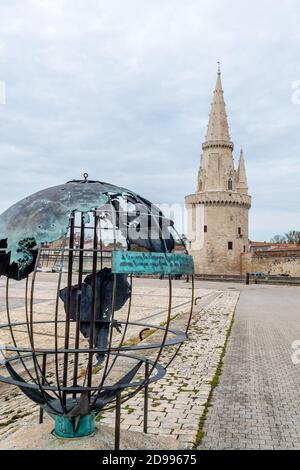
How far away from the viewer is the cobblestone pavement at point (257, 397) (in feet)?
19.1

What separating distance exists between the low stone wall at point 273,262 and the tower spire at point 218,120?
1566 centimetres

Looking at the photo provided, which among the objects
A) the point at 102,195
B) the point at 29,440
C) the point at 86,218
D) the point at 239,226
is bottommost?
the point at 29,440

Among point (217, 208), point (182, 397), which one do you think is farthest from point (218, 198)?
point (182, 397)

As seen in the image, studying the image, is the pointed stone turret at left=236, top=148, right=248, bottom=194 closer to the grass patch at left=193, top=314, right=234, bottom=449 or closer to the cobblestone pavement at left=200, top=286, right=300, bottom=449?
the cobblestone pavement at left=200, top=286, right=300, bottom=449

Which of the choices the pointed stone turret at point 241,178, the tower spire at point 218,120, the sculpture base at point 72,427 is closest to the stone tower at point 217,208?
the tower spire at point 218,120

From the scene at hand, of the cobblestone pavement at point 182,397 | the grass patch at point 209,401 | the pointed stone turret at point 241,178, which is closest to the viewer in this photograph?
the grass patch at point 209,401

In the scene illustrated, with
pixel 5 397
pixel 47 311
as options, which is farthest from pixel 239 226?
pixel 5 397

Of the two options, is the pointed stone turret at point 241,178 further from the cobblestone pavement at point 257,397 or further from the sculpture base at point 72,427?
the sculpture base at point 72,427

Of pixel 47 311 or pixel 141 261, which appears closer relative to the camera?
pixel 141 261

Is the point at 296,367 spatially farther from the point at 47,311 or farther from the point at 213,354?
the point at 47,311

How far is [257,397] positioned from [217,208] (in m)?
46.9

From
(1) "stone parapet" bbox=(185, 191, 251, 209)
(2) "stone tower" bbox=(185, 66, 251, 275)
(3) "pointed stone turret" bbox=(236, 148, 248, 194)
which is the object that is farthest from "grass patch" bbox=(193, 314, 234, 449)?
(3) "pointed stone turret" bbox=(236, 148, 248, 194)

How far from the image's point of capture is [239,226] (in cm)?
5503
